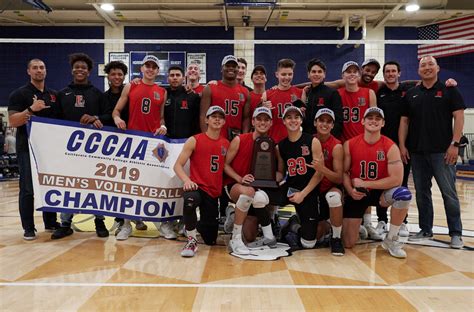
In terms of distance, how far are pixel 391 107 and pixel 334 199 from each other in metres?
1.50

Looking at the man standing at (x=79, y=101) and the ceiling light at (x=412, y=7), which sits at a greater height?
the ceiling light at (x=412, y=7)

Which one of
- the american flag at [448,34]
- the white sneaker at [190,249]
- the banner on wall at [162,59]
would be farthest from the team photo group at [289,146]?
the american flag at [448,34]

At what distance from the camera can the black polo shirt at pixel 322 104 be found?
15.8 feet

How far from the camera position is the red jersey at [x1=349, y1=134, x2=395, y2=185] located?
4.44 metres

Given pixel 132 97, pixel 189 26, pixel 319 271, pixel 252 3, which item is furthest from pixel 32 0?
pixel 319 271

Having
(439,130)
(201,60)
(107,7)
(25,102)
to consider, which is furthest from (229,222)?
(201,60)

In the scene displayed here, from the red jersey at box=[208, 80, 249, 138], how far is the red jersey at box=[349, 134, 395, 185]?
1.51 m

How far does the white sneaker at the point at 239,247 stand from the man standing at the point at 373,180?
1175 mm

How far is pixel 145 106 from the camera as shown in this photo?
16.8ft

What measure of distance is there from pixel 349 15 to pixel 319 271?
1565cm

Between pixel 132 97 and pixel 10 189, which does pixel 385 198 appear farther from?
pixel 10 189

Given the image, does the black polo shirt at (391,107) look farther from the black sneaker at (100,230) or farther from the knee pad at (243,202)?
the black sneaker at (100,230)

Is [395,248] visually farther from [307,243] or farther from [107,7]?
[107,7]

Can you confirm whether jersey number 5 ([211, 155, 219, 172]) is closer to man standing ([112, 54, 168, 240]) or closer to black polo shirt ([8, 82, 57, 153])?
man standing ([112, 54, 168, 240])
